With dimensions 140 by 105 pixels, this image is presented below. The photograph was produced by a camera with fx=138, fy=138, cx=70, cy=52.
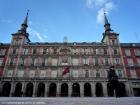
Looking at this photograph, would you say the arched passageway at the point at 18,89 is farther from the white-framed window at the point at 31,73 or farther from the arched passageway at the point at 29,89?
the white-framed window at the point at 31,73

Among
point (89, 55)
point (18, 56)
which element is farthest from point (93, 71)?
point (18, 56)

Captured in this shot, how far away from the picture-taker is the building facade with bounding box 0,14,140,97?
108ft

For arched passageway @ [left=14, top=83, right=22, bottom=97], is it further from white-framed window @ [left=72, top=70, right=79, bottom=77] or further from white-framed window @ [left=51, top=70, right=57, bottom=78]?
white-framed window @ [left=72, top=70, right=79, bottom=77]

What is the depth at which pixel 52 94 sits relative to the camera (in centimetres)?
3359

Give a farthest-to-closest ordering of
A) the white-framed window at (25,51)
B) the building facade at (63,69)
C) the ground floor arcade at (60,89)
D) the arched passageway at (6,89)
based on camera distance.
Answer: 1. the white-framed window at (25,51)
2. the arched passageway at (6,89)
3. the building facade at (63,69)
4. the ground floor arcade at (60,89)

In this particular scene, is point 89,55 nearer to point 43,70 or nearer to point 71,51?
point 71,51

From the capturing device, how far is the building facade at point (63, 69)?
32844 mm

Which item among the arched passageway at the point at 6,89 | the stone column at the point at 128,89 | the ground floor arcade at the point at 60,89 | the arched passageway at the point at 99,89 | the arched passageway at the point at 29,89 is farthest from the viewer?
the arched passageway at the point at 29,89

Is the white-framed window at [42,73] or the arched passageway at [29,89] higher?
the white-framed window at [42,73]

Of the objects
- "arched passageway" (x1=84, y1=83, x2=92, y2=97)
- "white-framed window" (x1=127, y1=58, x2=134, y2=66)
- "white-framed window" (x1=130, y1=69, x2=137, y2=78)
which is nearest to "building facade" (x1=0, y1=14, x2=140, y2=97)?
"arched passageway" (x1=84, y1=83, x2=92, y2=97)

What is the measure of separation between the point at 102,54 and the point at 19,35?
2411 centimetres

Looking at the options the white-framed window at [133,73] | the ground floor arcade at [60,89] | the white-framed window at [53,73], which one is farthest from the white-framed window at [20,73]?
the white-framed window at [133,73]

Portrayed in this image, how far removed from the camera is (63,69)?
34.7 meters

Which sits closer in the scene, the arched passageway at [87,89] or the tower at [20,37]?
the arched passageway at [87,89]
